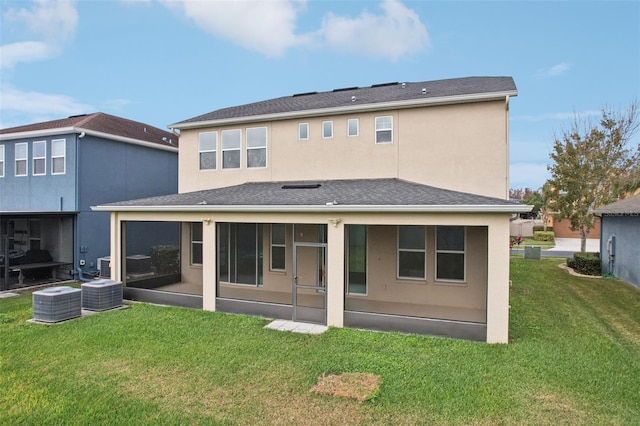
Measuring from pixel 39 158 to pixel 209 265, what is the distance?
10.5m

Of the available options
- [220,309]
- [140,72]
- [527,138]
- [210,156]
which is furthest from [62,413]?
[527,138]

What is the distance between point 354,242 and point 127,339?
6572 millimetres

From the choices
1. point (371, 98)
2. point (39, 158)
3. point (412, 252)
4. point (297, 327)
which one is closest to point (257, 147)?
point (371, 98)

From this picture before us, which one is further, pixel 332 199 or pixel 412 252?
pixel 412 252

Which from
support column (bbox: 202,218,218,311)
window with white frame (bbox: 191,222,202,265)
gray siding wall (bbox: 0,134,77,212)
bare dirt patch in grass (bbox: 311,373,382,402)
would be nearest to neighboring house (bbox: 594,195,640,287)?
bare dirt patch in grass (bbox: 311,373,382,402)

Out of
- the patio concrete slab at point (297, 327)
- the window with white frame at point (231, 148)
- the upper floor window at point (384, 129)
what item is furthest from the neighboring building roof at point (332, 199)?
the patio concrete slab at point (297, 327)

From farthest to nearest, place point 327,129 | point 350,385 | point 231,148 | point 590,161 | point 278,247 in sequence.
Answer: point 590,161 → point 231,148 → point 278,247 → point 327,129 → point 350,385

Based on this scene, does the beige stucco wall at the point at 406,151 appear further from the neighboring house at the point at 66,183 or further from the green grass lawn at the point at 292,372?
the neighboring house at the point at 66,183

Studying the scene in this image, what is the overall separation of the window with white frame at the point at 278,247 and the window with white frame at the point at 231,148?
281cm

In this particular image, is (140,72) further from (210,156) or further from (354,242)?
(354,242)

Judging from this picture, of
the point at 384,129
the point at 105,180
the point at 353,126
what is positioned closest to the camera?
the point at 384,129

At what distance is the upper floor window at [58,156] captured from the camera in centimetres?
1471

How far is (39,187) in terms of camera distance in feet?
49.9

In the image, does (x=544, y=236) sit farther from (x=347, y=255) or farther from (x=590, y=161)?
(x=347, y=255)
